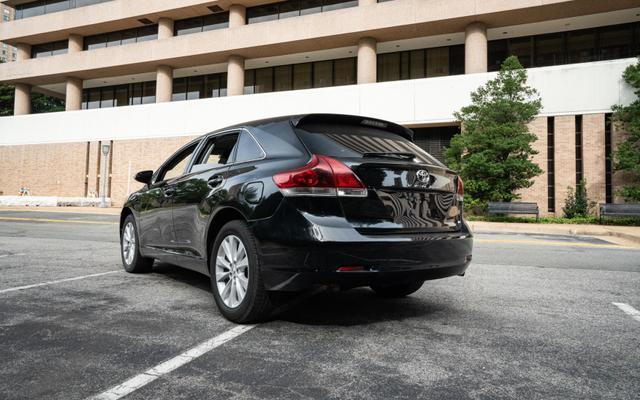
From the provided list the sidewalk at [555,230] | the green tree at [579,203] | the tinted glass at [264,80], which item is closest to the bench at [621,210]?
the sidewalk at [555,230]

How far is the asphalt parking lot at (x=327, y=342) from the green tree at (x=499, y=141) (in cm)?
1203

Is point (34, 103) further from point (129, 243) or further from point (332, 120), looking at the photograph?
point (332, 120)

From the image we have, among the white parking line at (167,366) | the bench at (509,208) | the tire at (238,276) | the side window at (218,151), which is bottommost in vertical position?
the white parking line at (167,366)

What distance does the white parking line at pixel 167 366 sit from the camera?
217 cm

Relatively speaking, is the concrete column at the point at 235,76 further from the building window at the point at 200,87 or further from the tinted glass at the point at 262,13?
the building window at the point at 200,87

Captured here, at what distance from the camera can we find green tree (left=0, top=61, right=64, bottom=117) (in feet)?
157

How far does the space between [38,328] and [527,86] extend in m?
18.7

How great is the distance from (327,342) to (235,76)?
25326mm

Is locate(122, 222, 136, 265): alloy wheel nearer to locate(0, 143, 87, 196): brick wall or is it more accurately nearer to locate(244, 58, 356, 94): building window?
locate(244, 58, 356, 94): building window

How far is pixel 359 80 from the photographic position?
75.7 ft

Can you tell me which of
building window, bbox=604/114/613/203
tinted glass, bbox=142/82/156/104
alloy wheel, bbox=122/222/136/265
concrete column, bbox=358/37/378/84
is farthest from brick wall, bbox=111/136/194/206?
alloy wheel, bbox=122/222/136/265

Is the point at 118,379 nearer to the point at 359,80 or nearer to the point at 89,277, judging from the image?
the point at 89,277

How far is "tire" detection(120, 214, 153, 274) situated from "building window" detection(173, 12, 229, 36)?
25.1m

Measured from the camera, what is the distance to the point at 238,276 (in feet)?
11.2
